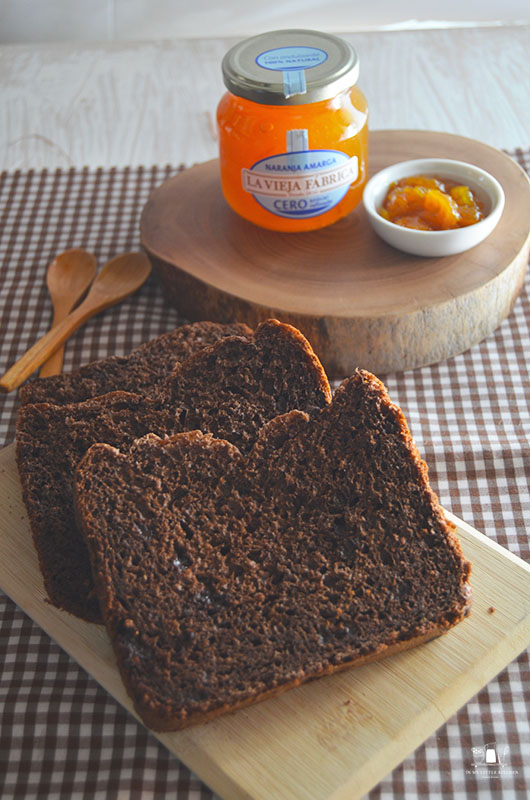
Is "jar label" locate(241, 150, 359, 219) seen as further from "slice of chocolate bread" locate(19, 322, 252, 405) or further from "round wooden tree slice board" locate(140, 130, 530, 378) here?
"slice of chocolate bread" locate(19, 322, 252, 405)

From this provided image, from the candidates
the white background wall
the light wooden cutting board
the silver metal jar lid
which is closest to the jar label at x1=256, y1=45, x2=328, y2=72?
the silver metal jar lid

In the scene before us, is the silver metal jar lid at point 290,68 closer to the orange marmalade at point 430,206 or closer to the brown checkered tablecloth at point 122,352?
the orange marmalade at point 430,206

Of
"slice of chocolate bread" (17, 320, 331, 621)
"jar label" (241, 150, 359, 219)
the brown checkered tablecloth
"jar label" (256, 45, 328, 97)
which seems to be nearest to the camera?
the brown checkered tablecloth

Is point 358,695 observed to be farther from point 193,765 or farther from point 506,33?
point 506,33

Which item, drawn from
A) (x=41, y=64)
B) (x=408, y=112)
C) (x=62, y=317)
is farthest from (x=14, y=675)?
(x=41, y=64)

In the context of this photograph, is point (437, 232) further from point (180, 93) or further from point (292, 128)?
point (180, 93)

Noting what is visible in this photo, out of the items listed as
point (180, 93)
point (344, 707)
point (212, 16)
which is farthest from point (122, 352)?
point (212, 16)

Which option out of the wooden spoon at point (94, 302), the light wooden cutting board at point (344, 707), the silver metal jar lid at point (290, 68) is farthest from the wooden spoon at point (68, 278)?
the light wooden cutting board at point (344, 707)
